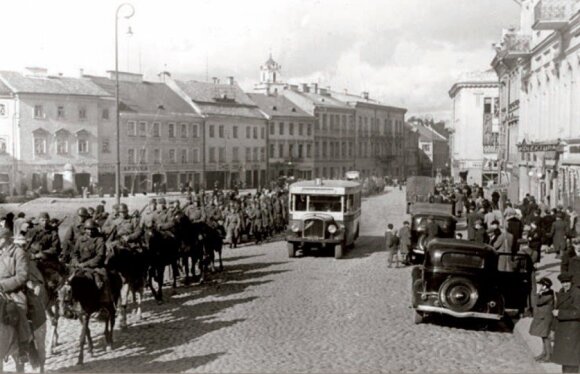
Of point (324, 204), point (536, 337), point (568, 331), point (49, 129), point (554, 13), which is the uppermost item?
point (554, 13)

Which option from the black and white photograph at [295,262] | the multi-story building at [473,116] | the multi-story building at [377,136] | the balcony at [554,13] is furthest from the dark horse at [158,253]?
the multi-story building at [377,136]

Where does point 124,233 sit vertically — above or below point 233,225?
above

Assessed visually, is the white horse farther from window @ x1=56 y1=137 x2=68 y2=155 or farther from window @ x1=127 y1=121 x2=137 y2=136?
window @ x1=127 y1=121 x2=137 y2=136

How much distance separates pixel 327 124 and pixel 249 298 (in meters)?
67.6

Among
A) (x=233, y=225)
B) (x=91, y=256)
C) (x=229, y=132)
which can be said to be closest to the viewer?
(x=91, y=256)

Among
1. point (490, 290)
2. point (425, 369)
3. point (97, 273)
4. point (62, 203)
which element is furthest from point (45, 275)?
point (62, 203)

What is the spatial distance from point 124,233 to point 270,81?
244ft

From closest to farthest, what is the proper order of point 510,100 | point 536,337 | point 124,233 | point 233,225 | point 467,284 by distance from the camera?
point 536,337
point 467,284
point 124,233
point 233,225
point 510,100

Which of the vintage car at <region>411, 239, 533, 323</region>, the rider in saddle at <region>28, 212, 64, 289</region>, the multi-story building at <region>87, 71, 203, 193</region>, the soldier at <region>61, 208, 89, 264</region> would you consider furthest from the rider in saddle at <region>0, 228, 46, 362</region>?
the multi-story building at <region>87, 71, 203, 193</region>

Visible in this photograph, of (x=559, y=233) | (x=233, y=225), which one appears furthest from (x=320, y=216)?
(x=559, y=233)

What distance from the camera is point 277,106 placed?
7662 centimetres

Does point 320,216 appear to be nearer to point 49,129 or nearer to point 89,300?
point 89,300

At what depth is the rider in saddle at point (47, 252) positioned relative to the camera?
10956 millimetres

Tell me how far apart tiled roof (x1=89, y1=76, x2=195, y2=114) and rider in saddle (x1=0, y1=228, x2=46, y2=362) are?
48.6 meters
